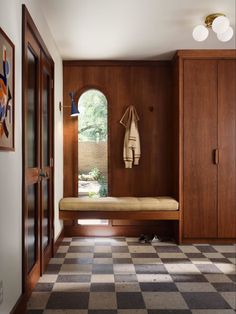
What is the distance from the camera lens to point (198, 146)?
4793 mm

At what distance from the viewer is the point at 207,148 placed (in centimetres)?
479

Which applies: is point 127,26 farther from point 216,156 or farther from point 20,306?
point 20,306

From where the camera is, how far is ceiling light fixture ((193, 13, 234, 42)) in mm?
3394

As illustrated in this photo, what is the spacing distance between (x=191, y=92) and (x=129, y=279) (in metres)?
2.63

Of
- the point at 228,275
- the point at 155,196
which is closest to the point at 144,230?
the point at 155,196

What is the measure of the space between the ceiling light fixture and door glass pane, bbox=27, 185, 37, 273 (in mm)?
2275

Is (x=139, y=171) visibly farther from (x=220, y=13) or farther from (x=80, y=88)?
(x=220, y=13)

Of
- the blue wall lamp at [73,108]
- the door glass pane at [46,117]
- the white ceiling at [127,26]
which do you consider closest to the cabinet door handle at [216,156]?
the white ceiling at [127,26]

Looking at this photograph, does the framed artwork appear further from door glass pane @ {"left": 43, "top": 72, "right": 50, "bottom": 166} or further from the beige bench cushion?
the beige bench cushion

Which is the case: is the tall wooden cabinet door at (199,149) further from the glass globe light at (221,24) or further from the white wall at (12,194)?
the white wall at (12,194)

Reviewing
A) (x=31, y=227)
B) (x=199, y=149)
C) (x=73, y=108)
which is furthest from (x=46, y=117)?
(x=199, y=149)

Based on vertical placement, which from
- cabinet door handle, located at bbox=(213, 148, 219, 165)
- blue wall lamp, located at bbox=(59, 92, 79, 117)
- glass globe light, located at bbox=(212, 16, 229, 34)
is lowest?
cabinet door handle, located at bbox=(213, 148, 219, 165)

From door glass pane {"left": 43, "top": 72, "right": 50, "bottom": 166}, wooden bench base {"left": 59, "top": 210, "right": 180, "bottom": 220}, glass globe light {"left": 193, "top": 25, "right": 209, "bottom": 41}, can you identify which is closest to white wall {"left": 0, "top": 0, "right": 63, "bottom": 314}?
door glass pane {"left": 43, "top": 72, "right": 50, "bottom": 166}

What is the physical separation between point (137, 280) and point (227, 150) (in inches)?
90.8
